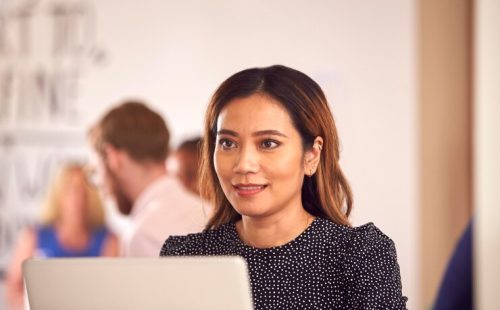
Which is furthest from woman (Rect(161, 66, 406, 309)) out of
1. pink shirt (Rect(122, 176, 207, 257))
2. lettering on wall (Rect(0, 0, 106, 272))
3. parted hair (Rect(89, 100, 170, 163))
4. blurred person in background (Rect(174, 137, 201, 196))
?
lettering on wall (Rect(0, 0, 106, 272))

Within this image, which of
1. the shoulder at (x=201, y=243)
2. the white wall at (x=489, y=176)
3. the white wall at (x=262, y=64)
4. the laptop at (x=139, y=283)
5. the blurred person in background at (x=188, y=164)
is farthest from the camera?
the white wall at (x=262, y=64)

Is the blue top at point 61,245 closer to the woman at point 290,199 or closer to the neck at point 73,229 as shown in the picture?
the neck at point 73,229

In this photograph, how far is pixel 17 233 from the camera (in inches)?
206

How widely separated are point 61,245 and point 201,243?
3.42 meters

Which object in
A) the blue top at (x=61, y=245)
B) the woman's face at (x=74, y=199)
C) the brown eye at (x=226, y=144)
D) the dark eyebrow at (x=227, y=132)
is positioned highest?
the dark eyebrow at (x=227, y=132)

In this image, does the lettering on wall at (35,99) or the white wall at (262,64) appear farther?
the lettering on wall at (35,99)

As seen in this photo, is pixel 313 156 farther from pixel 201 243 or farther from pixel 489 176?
pixel 489 176

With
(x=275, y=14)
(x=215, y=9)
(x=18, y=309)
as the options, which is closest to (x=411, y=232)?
(x=275, y=14)

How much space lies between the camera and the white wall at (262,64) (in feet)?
13.6

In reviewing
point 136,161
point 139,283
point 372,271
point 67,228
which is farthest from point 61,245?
point 139,283

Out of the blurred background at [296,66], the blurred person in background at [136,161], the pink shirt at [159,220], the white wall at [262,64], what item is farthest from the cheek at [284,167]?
the white wall at [262,64]

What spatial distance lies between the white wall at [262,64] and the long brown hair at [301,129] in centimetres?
174

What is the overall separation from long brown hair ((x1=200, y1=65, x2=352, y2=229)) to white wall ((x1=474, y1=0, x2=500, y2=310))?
2.08 ft

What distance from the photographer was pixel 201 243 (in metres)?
1.79
